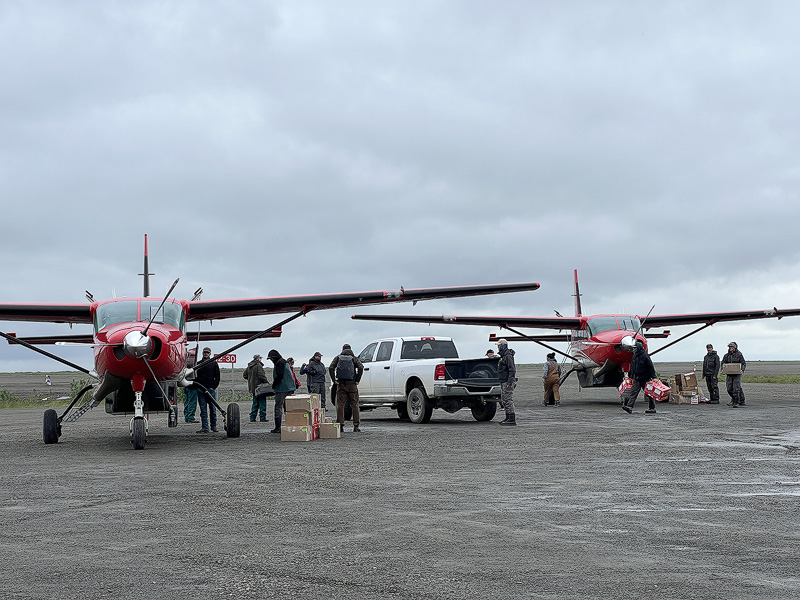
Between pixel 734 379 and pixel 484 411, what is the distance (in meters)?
8.51

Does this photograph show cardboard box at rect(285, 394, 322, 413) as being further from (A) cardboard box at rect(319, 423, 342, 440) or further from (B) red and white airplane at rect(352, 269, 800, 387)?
(B) red and white airplane at rect(352, 269, 800, 387)

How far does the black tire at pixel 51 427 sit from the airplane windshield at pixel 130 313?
1910mm

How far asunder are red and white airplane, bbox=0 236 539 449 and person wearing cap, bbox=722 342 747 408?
28.1 feet

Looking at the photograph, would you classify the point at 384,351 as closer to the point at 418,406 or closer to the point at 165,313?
the point at 418,406

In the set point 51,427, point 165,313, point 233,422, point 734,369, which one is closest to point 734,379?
point 734,369

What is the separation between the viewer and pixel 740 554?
5.64 metres

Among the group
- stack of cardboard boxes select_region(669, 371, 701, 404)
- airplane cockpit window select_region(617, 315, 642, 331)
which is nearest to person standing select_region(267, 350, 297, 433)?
airplane cockpit window select_region(617, 315, 642, 331)

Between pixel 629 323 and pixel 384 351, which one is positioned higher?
pixel 629 323

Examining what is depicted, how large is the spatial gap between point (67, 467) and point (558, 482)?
6998mm

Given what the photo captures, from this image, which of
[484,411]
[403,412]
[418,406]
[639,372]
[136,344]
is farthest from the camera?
[639,372]

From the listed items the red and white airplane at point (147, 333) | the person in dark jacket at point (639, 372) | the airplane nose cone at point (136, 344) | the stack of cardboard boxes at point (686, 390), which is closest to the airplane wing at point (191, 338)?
the red and white airplane at point (147, 333)

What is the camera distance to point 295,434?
51.8 ft

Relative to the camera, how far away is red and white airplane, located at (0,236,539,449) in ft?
46.3

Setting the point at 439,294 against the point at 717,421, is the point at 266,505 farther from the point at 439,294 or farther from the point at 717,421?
the point at 717,421
